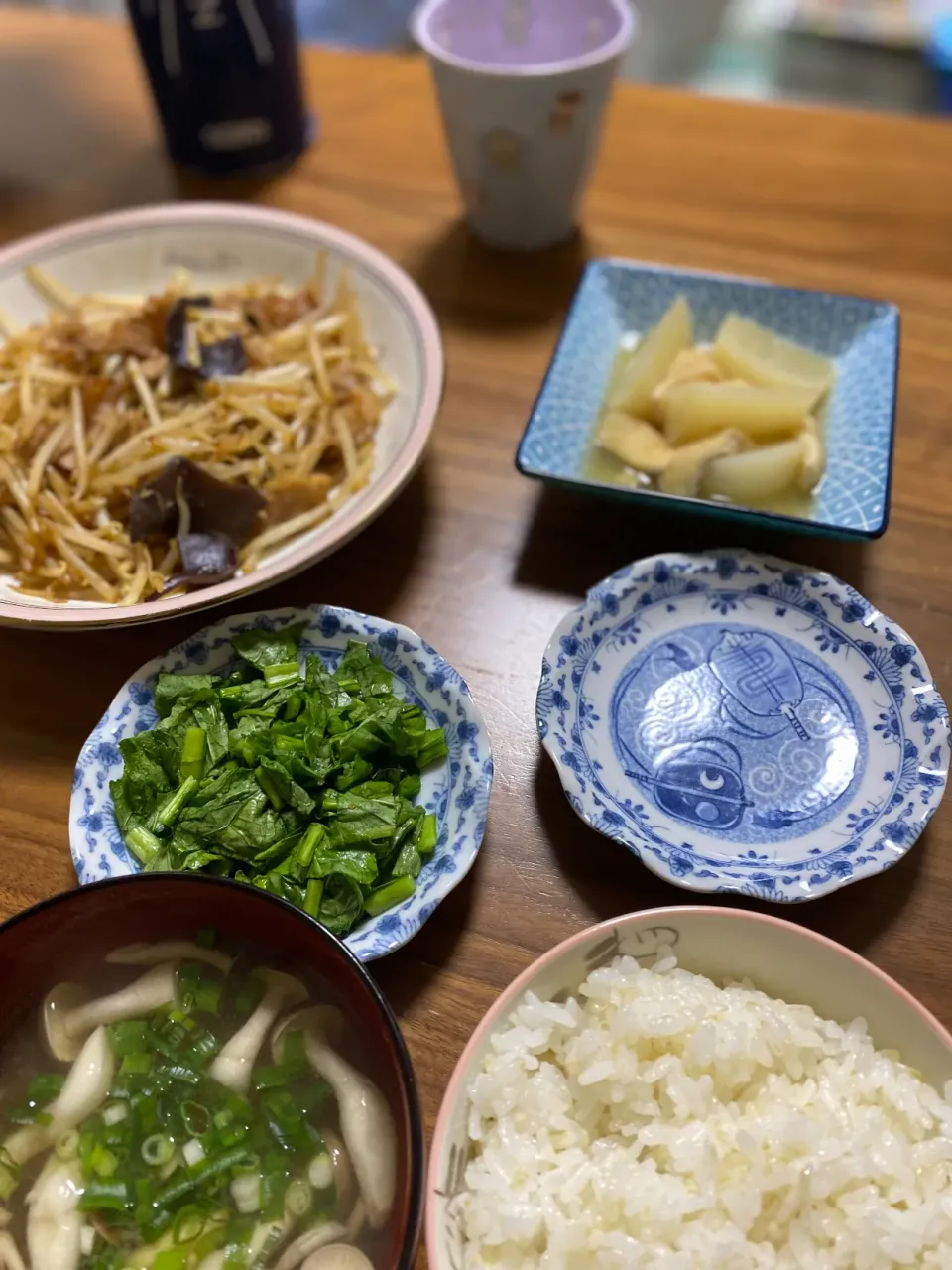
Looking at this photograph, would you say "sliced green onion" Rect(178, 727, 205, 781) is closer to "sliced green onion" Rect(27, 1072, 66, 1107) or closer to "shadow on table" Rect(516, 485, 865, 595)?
"sliced green onion" Rect(27, 1072, 66, 1107)

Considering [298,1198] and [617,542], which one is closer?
[298,1198]

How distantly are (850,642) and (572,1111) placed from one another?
73cm

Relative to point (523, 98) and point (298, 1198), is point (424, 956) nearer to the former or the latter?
point (298, 1198)

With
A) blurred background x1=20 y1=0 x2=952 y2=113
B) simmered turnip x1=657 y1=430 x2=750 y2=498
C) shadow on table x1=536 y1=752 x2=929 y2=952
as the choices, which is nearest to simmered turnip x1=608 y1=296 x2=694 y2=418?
simmered turnip x1=657 y1=430 x2=750 y2=498

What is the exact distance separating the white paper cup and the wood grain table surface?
0.38 ft

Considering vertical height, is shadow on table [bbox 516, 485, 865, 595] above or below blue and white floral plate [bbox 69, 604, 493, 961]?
below

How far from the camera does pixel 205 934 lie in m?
0.96

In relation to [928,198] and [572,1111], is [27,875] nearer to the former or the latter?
[572,1111]

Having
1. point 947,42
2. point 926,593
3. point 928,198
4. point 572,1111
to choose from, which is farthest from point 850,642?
point 947,42

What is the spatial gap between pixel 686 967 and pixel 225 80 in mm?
2041

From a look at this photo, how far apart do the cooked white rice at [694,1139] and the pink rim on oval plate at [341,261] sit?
68cm

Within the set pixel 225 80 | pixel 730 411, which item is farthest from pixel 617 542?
pixel 225 80

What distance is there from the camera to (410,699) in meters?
1.26

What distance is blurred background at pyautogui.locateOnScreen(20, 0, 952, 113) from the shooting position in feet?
14.4
